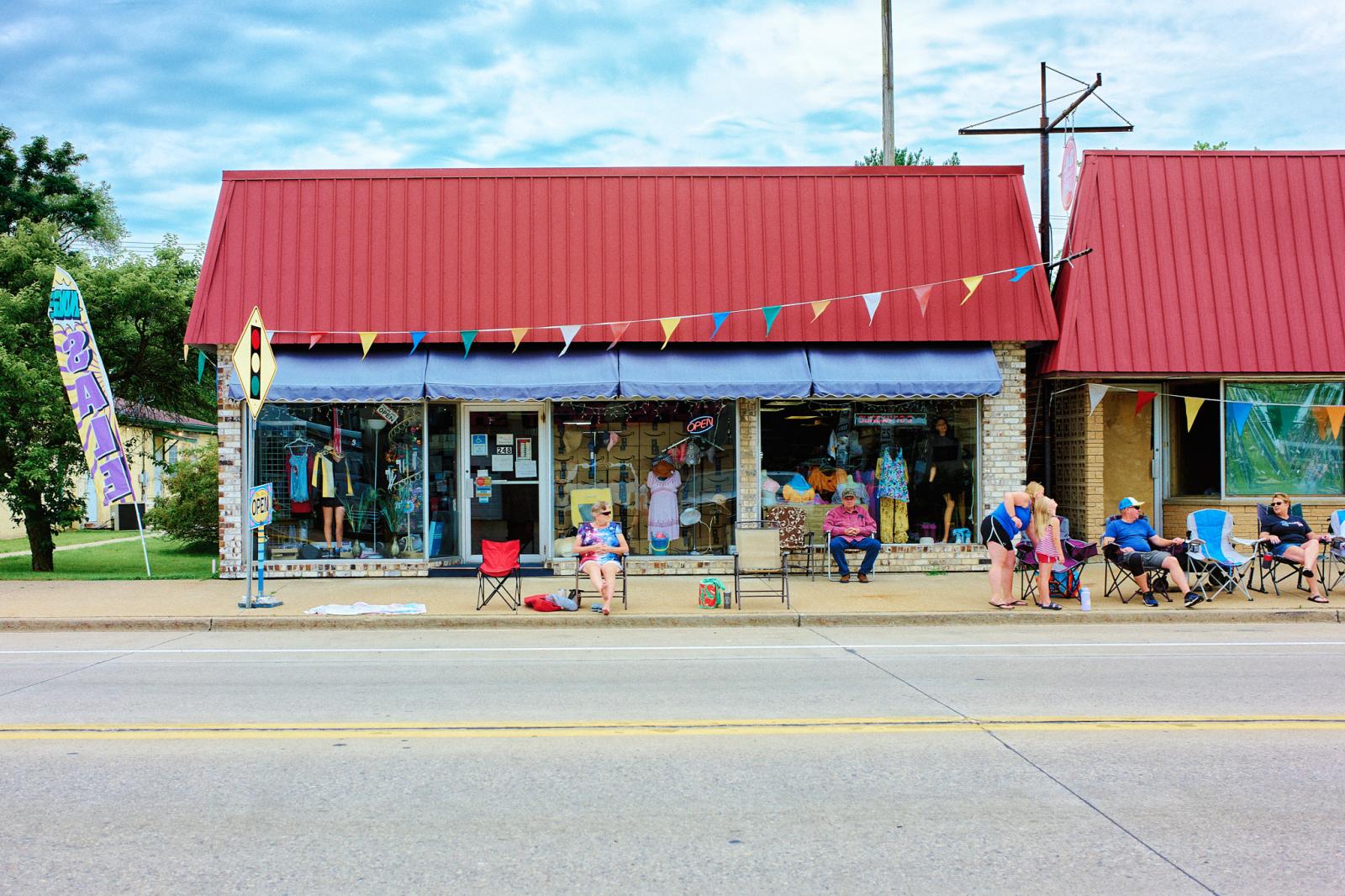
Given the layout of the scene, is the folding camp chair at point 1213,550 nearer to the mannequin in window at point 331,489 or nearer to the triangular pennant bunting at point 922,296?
the triangular pennant bunting at point 922,296

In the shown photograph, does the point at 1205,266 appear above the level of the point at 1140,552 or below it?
above

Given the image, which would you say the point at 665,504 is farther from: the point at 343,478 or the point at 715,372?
the point at 343,478


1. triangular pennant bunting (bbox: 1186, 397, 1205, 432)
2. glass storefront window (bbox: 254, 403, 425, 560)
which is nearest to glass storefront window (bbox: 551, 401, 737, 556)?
glass storefront window (bbox: 254, 403, 425, 560)

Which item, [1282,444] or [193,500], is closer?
[1282,444]

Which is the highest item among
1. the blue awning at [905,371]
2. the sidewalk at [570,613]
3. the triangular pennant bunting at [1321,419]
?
the blue awning at [905,371]

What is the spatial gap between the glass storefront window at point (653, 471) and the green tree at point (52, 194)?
2086 centimetres

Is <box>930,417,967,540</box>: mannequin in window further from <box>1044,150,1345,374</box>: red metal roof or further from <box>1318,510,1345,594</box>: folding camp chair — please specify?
<box>1318,510,1345,594</box>: folding camp chair

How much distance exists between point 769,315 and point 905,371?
208 cm

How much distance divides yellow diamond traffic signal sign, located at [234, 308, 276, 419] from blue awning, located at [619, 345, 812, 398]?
4.58 meters

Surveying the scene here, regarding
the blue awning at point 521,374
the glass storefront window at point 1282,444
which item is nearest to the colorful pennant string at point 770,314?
the blue awning at point 521,374

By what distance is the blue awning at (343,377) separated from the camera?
1421 centimetres

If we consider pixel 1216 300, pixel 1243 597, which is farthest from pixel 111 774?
pixel 1216 300

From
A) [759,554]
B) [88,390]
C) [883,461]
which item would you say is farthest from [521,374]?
[88,390]

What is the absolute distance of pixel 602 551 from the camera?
12578 millimetres
